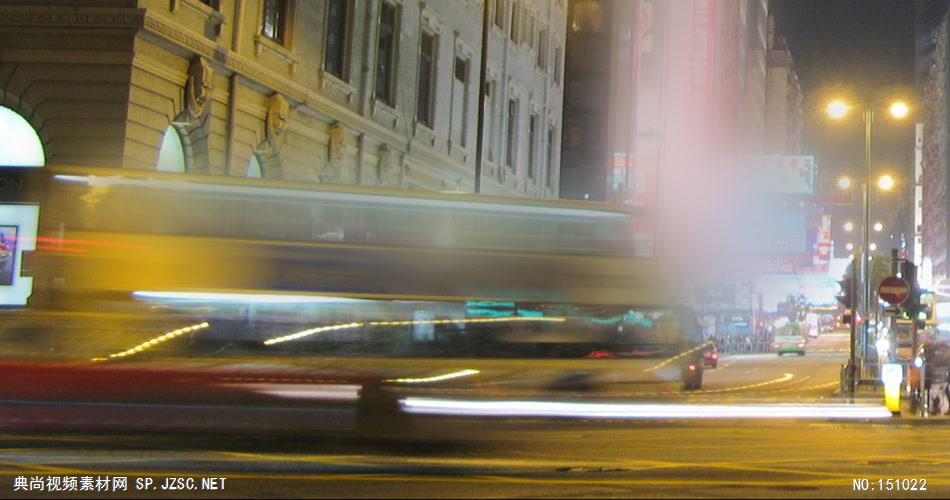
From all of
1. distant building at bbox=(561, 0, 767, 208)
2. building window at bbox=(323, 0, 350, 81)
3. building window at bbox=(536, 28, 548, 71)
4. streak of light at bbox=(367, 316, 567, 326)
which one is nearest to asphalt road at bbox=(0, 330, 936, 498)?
streak of light at bbox=(367, 316, 567, 326)

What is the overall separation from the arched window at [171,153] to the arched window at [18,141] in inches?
91.4

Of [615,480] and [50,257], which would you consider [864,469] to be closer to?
[615,480]

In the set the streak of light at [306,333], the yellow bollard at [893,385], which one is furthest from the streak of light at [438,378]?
the yellow bollard at [893,385]

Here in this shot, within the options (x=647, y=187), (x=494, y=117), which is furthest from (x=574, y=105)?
(x=494, y=117)

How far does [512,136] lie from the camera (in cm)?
4859

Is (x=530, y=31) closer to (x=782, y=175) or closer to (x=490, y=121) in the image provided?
(x=490, y=121)

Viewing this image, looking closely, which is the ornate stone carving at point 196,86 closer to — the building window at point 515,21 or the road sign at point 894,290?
the road sign at point 894,290

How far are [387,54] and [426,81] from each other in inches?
151

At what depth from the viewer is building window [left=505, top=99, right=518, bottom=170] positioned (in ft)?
158

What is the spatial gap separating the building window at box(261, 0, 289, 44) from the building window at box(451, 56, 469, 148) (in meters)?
13.0

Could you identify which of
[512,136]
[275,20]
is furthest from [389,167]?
[512,136]

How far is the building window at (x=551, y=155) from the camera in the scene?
55.0 meters

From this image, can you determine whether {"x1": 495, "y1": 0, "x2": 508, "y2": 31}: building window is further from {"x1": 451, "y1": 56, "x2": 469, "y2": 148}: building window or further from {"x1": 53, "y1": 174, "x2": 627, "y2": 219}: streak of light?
{"x1": 53, "y1": 174, "x2": 627, "y2": 219}: streak of light

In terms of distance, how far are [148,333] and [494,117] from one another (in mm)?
33808
